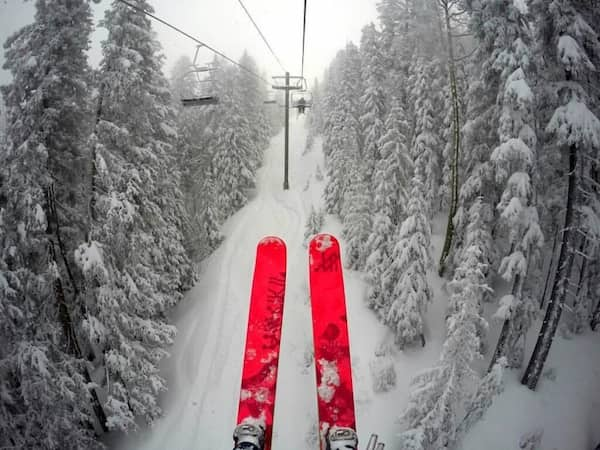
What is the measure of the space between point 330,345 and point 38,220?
8659 millimetres

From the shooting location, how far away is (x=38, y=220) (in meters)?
8.51

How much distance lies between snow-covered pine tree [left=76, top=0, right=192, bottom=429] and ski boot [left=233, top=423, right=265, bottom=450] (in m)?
7.35

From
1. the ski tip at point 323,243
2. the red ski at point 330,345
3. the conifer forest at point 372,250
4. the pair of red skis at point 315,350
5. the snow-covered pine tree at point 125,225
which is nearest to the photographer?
the pair of red skis at point 315,350

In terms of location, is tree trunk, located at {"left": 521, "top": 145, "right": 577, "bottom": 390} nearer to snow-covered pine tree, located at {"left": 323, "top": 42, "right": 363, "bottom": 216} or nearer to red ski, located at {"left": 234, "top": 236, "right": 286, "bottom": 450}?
red ski, located at {"left": 234, "top": 236, "right": 286, "bottom": 450}

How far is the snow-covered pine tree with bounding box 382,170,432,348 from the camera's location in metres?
12.4

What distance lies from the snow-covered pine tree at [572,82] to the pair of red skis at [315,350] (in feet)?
24.4

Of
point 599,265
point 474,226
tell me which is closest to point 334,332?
point 474,226

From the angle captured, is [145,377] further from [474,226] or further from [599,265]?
[599,265]

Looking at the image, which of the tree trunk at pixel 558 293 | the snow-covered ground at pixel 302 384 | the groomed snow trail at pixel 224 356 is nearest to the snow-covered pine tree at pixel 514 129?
the tree trunk at pixel 558 293

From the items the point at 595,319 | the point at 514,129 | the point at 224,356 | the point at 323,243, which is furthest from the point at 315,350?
the point at 595,319

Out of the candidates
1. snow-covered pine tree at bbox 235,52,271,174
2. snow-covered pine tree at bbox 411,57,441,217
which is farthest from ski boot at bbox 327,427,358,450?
snow-covered pine tree at bbox 235,52,271,174

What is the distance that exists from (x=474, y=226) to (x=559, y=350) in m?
6.99

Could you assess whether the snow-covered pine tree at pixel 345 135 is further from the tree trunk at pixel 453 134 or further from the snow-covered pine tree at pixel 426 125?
the tree trunk at pixel 453 134

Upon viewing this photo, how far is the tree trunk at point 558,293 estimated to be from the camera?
9305 mm
